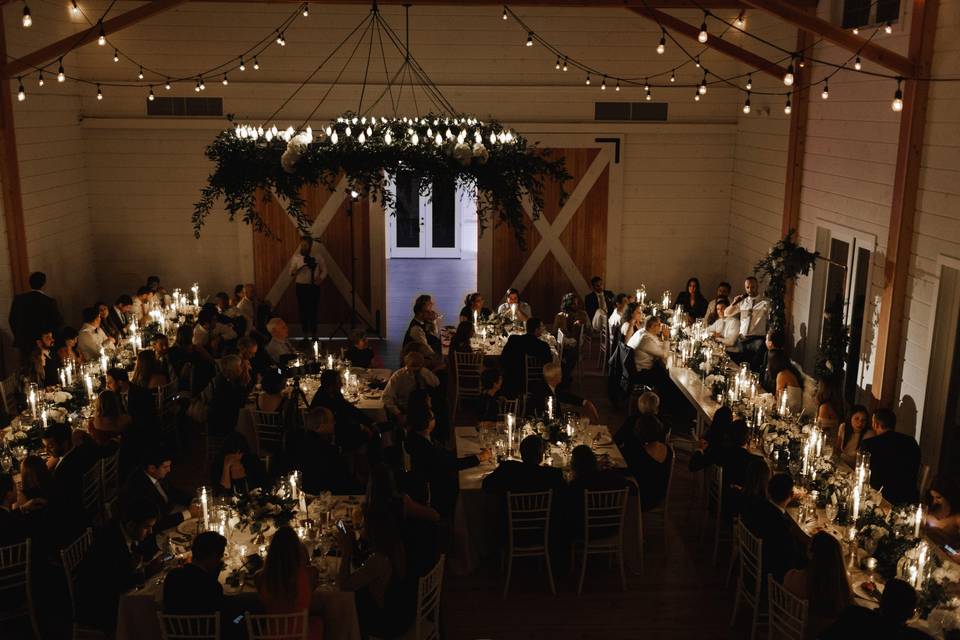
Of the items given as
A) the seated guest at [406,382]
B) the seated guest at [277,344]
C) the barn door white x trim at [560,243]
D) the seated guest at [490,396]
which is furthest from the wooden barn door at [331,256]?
the seated guest at [490,396]

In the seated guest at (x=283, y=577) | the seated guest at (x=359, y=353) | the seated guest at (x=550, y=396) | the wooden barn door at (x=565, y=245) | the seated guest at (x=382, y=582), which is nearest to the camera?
the seated guest at (x=283, y=577)

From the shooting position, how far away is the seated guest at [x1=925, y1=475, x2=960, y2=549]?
254 inches

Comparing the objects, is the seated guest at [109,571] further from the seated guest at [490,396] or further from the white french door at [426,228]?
the white french door at [426,228]

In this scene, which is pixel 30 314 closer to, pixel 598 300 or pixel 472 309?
pixel 472 309

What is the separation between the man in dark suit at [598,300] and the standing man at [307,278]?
4.10m

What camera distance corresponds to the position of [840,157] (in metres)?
11.4

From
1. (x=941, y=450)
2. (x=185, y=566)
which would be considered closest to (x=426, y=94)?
(x=941, y=450)

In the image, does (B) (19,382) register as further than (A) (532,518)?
Yes

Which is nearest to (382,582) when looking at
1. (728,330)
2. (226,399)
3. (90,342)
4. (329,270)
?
(226,399)

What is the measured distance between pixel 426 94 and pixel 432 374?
6.88 metres

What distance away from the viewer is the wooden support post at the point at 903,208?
9.21m

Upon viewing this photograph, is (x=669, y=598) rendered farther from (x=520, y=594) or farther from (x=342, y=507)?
(x=342, y=507)

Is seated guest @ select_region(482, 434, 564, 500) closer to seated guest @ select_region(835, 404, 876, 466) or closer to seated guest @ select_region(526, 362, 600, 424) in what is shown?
seated guest @ select_region(526, 362, 600, 424)

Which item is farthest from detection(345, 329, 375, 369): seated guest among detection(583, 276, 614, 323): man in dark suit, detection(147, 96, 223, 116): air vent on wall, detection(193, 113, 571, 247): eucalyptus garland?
detection(147, 96, 223, 116): air vent on wall
